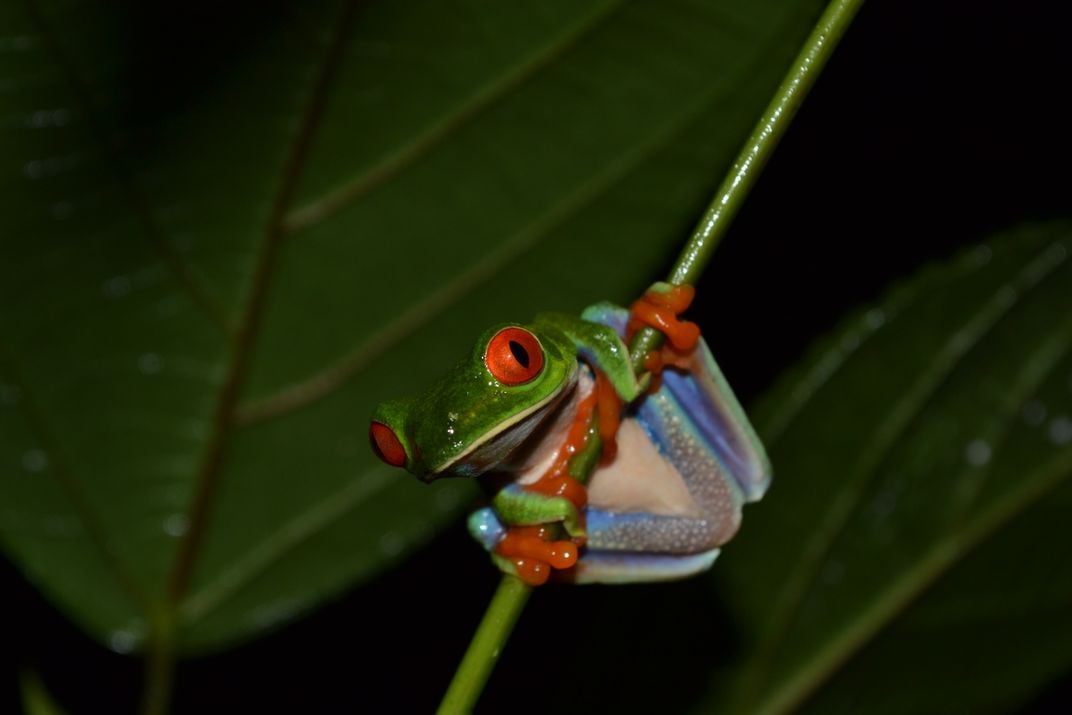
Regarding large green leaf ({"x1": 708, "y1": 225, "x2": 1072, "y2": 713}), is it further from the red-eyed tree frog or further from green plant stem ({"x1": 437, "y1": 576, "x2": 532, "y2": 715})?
green plant stem ({"x1": 437, "y1": 576, "x2": 532, "y2": 715})

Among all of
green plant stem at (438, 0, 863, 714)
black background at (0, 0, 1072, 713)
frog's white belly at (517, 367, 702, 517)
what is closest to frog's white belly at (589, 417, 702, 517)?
frog's white belly at (517, 367, 702, 517)

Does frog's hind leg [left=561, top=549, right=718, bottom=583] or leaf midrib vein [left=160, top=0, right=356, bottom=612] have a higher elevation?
leaf midrib vein [left=160, top=0, right=356, bottom=612]

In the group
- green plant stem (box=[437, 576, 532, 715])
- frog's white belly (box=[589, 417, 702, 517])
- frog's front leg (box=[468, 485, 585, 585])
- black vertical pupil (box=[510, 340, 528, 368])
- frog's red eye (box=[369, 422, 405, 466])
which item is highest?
black vertical pupil (box=[510, 340, 528, 368])

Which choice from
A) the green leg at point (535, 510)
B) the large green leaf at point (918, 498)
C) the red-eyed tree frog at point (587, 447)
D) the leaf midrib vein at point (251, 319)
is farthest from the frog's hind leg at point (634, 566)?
the leaf midrib vein at point (251, 319)

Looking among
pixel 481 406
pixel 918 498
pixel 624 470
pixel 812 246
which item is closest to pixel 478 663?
pixel 481 406

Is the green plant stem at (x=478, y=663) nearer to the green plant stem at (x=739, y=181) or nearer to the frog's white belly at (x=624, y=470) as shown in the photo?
the green plant stem at (x=739, y=181)
